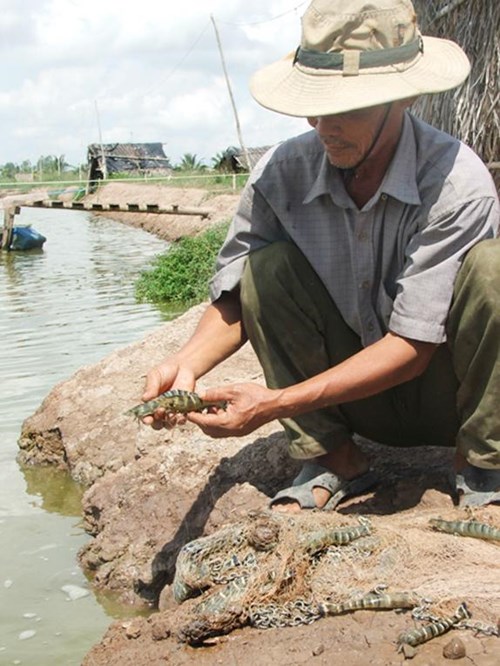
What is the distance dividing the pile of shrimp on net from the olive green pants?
1.08 ft

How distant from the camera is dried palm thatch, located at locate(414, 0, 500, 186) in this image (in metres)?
7.08

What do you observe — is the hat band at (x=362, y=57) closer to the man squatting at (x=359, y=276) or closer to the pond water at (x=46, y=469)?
the man squatting at (x=359, y=276)

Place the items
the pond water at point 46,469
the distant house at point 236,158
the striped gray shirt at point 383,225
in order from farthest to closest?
1. the distant house at point 236,158
2. the pond water at point 46,469
3. the striped gray shirt at point 383,225

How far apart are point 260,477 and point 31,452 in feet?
7.18

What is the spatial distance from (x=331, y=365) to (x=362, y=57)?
107cm

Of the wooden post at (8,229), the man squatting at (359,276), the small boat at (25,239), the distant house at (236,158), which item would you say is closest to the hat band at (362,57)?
the man squatting at (359,276)

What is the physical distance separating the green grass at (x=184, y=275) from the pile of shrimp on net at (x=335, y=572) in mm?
9198

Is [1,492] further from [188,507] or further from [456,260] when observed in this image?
[456,260]

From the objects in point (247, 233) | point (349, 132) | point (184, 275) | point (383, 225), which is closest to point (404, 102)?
point (349, 132)

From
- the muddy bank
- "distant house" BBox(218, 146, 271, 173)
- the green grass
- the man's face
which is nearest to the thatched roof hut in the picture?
the muddy bank

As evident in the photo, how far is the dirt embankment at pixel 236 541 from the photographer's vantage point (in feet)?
8.68

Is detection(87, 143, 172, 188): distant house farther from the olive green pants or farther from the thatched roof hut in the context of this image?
the olive green pants

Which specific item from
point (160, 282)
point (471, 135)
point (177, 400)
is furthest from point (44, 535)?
point (160, 282)

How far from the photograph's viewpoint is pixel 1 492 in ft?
16.9
